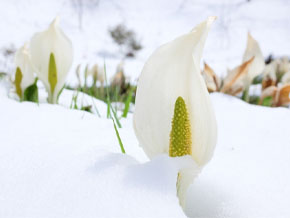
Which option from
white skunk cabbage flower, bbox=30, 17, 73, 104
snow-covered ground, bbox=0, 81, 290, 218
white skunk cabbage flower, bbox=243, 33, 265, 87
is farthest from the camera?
white skunk cabbage flower, bbox=243, 33, 265, 87

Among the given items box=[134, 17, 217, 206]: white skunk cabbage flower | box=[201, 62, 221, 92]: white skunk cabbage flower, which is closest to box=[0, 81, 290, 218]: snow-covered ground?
box=[134, 17, 217, 206]: white skunk cabbage flower

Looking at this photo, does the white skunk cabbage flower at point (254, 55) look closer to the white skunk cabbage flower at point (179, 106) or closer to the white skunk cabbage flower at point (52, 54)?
the white skunk cabbage flower at point (52, 54)

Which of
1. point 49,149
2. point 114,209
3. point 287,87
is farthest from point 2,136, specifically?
point 287,87

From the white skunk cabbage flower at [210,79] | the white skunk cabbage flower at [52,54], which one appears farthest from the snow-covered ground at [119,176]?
the white skunk cabbage flower at [210,79]

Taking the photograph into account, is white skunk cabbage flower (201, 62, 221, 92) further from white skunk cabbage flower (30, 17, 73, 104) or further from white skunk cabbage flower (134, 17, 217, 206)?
white skunk cabbage flower (134, 17, 217, 206)

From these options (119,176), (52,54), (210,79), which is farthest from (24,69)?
(119,176)

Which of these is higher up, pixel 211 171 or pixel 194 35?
pixel 194 35

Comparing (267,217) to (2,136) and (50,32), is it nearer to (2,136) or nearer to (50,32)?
(2,136)
